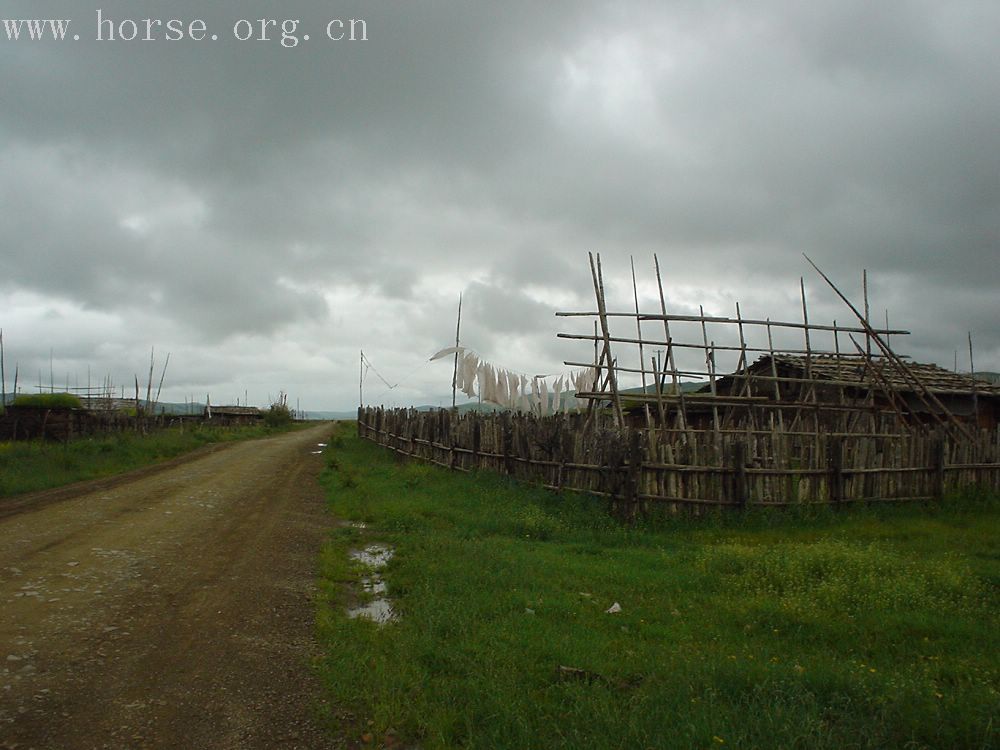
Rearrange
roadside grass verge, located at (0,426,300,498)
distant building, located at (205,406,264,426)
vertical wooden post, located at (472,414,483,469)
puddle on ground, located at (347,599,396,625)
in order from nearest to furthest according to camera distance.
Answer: puddle on ground, located at (347,599,396,625), roadside grass verge, located at (0,426,300,498), vertical wooden post, located at (472,414,483,469), distant building, located at (205,406,264,426)

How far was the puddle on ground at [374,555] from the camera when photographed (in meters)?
8.48

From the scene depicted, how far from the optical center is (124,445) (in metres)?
22.0

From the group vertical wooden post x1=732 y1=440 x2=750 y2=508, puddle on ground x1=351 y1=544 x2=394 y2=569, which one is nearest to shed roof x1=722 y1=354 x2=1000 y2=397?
vertical wooden post x1=732 y1=440 x2=750 y2=508

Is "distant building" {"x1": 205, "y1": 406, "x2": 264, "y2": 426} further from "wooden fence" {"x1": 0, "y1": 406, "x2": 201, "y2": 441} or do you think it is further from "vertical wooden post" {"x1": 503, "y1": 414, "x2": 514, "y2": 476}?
"vertical wooden post" {"x1": 503, "y1": 414, "x2": 514, "y2": 476}

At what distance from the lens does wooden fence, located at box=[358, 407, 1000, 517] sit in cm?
1061

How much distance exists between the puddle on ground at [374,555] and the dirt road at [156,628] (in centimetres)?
62

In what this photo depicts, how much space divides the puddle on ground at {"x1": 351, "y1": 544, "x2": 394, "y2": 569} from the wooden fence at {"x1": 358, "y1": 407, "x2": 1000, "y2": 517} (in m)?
3.83

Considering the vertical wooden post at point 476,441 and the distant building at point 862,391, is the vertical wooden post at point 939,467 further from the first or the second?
the vertical wooden post at point 476,441

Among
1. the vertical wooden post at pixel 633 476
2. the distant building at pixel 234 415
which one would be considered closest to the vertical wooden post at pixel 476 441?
the vertical wooden post at pixel 633 476

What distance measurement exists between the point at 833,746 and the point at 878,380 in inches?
552

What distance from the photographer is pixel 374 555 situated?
8938mm

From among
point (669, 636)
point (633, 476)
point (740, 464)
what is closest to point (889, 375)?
point (740, 464)

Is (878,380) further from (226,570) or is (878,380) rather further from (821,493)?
(226,570)

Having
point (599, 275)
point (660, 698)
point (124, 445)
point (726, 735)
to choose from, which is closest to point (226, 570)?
point (660, 698)
